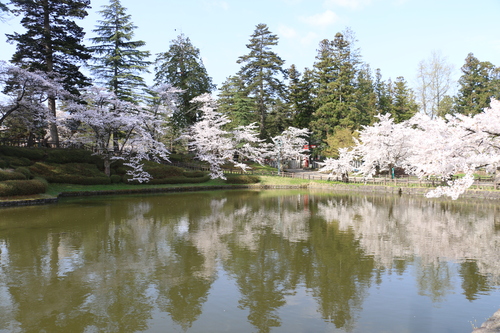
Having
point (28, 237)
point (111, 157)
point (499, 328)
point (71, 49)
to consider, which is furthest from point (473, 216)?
point (71, 49)

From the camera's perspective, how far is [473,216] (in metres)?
17.6

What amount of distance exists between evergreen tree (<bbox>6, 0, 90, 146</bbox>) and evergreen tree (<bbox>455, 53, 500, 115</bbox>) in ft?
163

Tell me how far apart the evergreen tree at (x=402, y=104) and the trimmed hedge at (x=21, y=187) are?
45.4 metres

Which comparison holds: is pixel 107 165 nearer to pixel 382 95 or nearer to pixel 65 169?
pixel 65 169

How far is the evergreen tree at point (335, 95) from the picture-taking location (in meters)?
46.4

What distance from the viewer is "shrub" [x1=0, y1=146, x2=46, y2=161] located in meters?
25.4

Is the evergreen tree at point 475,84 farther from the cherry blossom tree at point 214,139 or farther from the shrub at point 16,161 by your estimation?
the shrub at point 16,161

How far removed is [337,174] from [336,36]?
23.6 meters

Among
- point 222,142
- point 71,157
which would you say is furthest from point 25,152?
point 222,142

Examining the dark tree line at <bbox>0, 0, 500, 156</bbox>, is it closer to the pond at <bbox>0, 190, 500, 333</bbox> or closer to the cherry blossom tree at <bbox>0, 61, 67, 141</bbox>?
the cherry blossom tree at <bbox>0, 61, 67, 141</bbox>

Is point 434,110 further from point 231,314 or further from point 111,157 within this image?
point 231,314

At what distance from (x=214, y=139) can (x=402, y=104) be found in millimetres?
30757

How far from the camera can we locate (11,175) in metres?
21.4

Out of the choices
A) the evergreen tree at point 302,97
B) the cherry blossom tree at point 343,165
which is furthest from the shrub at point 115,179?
the evergreen tree at point 302,97
